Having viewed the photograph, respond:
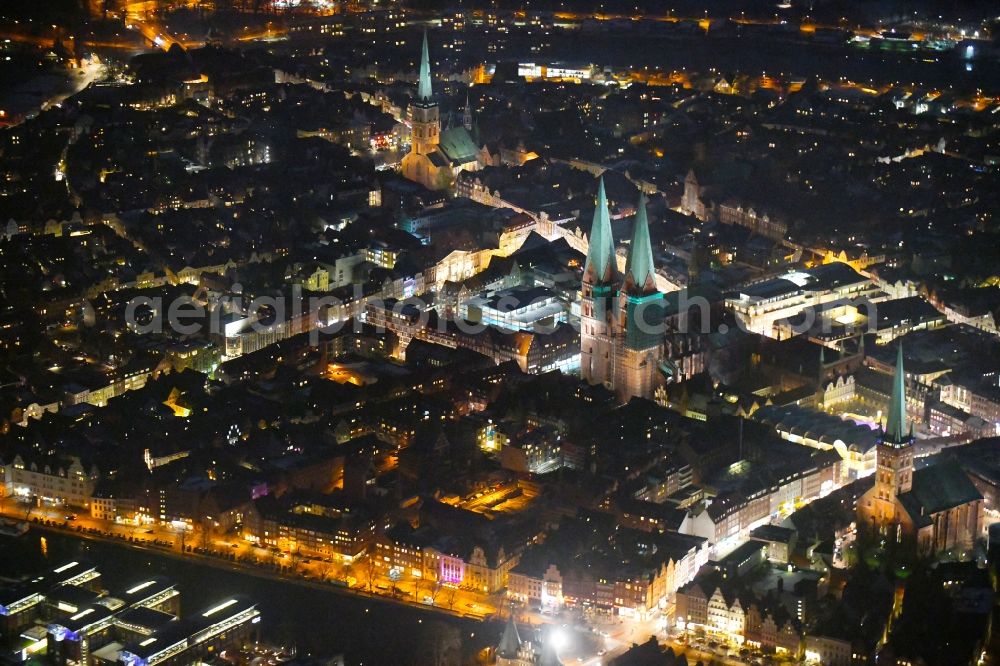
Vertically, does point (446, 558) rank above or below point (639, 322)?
below

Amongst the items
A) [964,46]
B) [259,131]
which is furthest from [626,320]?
[964,46]

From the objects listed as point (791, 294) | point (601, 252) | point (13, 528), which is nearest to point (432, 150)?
point (791, 294)

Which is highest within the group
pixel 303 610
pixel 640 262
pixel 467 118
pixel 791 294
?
pixel 640 262

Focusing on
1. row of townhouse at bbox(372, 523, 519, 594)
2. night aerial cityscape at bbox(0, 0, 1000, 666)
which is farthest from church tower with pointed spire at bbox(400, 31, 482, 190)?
row of townhouse at bbox(372, 523, 519, 594)

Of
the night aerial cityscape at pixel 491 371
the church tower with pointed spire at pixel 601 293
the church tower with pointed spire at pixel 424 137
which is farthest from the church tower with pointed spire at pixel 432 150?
the church tower with pointed spire at pixel 601 293

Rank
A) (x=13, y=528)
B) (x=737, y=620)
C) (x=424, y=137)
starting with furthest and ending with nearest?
(x=424, y=137) < (x=13, y=528) < (x=737, y=620)

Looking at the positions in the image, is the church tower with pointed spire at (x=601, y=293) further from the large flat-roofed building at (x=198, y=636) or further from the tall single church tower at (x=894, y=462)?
the large flat-roofed building at (x=198, y=636)

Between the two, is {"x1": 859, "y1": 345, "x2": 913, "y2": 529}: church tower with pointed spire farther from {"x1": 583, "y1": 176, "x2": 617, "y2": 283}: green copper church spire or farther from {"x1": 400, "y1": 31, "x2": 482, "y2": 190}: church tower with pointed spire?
{"x1": 400, "y1": 31, "x2": 482, "y2": 190}: church tower with pointed spire

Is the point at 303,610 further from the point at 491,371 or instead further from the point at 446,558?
the point at 491,371
